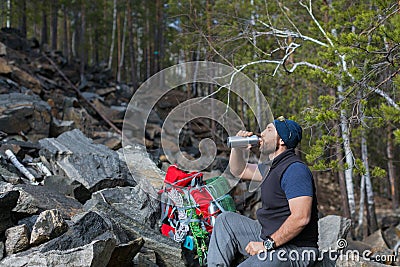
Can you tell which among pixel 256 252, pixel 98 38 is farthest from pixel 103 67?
pixel 256 252

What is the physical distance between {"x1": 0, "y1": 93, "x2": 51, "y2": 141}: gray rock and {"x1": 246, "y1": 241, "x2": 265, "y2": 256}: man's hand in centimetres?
710

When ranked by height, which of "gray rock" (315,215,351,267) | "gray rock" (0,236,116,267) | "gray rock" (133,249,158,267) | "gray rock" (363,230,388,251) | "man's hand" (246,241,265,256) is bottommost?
"gray rock" (363,230,388,251)

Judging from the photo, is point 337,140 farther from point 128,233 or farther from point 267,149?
point 128,233

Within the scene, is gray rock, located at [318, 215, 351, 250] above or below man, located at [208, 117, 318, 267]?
below

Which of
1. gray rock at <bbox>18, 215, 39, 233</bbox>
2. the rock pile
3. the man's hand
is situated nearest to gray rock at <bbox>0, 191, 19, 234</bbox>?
the rock pile

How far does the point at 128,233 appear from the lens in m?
4.65

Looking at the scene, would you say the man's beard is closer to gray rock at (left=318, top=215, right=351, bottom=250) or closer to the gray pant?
the gray pant

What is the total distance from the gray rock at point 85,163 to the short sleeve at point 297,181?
345 centimetres

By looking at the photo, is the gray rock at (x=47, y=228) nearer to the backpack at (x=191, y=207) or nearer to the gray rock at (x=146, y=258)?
the gray rock at (x=146, y=258)

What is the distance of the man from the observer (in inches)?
136

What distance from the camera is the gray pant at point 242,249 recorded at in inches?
137

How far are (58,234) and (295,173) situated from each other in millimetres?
2109

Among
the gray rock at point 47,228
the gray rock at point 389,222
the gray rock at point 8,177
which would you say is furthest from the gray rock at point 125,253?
the gray rock at point 389,222

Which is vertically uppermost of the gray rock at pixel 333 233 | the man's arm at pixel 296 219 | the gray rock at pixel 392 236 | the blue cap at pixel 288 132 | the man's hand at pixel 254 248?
the blue cap at pixel 288 132
